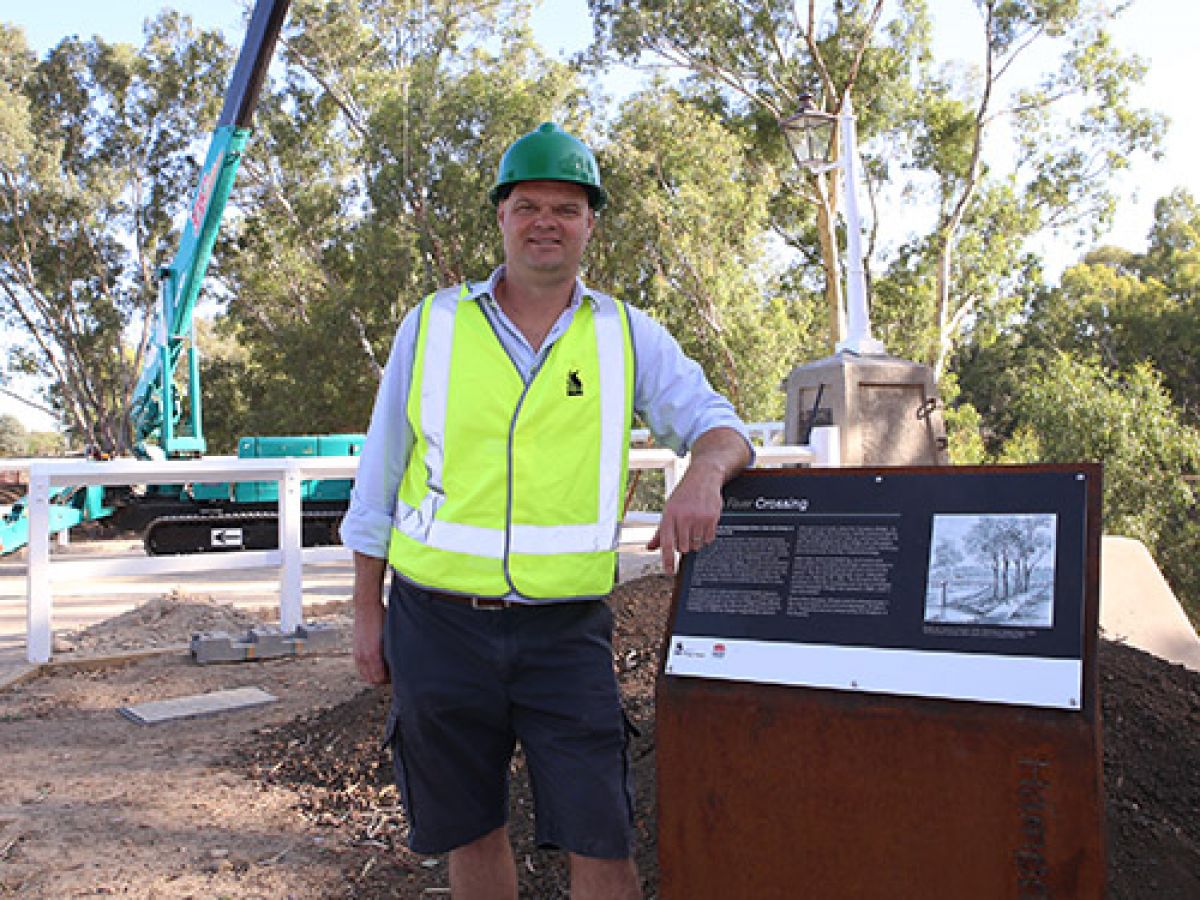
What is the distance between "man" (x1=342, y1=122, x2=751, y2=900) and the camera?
2414 mm

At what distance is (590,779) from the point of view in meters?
2.39

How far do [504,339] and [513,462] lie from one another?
30 cm

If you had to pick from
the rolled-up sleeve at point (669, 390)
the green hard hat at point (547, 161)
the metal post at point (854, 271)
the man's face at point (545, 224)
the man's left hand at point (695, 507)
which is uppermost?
the metal post at point (854, 271)

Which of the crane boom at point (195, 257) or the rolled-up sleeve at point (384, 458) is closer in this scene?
the rolled-up sleeve at point (384, 458)

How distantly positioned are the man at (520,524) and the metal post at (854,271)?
7211mm

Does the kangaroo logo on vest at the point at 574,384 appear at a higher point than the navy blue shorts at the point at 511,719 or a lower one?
higher

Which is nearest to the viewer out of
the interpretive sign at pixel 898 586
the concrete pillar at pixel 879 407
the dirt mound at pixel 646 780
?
the interpretive sign at pixel 898 586

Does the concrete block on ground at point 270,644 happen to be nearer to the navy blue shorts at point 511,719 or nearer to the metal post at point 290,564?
the metal post at point 290,564

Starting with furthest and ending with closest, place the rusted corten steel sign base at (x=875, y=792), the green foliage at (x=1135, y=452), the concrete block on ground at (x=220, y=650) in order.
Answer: the green foliage at (x=1135, y=452), the concrete block on ground at (x=220, y=650), the rusted corten steel sign base at (x=875, y=792)

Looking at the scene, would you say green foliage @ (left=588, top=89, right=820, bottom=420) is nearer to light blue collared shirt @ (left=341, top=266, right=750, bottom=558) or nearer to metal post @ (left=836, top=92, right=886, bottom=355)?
metal post @ (left=836, top=92, right=886, bottom=355)

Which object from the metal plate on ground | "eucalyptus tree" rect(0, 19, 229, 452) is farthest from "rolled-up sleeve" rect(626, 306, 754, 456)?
"eucalyptus tree" rect(0, 19, 229, 452)

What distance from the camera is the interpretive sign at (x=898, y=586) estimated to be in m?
2.09

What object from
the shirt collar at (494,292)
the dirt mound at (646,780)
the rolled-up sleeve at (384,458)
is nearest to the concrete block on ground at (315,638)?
the dirt mound at (646,780)

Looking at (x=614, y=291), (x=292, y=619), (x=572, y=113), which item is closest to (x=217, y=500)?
(x=292, y=619)
